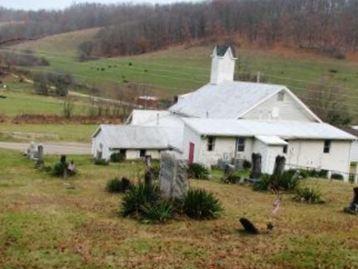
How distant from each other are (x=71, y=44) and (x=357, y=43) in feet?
269

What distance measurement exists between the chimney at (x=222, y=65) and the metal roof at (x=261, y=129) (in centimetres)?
979

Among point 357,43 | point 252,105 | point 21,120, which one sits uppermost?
point 357,43

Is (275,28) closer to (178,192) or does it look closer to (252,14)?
(252,14)

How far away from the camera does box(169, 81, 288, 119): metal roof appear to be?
45.7 metres

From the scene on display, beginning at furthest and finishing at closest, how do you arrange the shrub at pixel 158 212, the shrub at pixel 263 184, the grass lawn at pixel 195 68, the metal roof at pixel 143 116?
the grass lawn at pixel 195 68 < the metal roof at pixel 143 116 < the shrub at pixel 263 184 < the shrub at pixel 158 212

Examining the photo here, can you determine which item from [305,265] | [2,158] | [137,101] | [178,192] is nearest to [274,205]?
[178,192]

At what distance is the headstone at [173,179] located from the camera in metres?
18.3

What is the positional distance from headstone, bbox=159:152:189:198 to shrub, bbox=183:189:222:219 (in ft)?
0.95

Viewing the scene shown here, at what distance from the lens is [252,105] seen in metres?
45.2

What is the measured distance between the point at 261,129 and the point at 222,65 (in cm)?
1331

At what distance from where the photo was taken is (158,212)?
686 inches

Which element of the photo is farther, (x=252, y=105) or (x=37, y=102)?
(x=37, y=102)

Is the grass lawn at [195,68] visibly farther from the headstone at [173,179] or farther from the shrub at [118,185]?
the headstone at [173,179]

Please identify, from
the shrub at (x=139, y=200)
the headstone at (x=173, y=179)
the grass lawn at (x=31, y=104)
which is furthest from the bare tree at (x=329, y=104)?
the shrub at (x=139, y=200)
